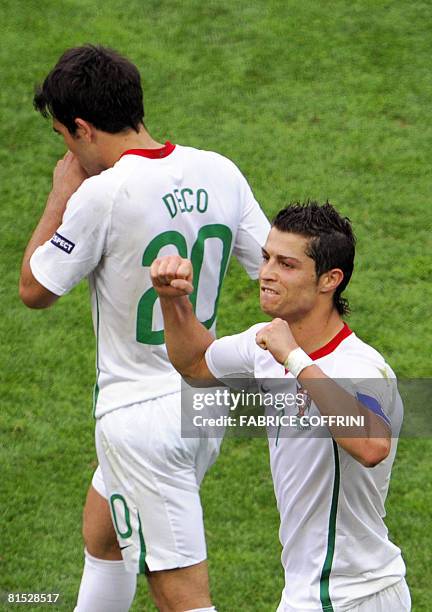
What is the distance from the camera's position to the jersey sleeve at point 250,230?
15.0 feet

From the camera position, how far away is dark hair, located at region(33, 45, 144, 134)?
4234 mm

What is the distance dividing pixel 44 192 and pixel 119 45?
174 cm

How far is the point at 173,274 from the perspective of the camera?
3781 mm

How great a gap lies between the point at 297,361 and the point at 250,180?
480 cm

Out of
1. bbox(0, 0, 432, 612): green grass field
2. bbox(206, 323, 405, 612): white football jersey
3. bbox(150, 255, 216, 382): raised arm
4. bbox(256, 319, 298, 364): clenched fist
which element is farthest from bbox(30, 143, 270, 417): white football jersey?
bbox(0, 0, 432, 612): green grass field

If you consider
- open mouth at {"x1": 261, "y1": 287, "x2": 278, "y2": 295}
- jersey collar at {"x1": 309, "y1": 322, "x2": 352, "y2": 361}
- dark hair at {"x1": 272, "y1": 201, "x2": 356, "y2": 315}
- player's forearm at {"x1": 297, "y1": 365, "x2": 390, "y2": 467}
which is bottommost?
player's forearm at {"x1": 297, "y1": 365, "x2": 390, "y2": 467}

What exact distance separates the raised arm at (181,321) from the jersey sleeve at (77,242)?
1.33 ft

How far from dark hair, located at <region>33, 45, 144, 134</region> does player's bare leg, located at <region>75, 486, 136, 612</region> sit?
1435 millimetres

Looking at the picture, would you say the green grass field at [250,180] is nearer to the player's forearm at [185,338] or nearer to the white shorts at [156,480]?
the white shorts at [156,480]

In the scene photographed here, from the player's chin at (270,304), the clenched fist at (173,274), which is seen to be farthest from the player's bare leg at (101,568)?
the player's chin at (270,304)

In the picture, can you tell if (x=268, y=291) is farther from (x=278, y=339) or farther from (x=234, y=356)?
(x=234, y=356)

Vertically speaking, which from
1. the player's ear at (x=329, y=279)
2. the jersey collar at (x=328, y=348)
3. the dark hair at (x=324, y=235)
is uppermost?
the dark hair at (x=324, y=235)

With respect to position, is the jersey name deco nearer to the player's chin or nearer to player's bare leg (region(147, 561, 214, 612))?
the player's chin

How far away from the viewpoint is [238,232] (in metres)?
A: 4.58
